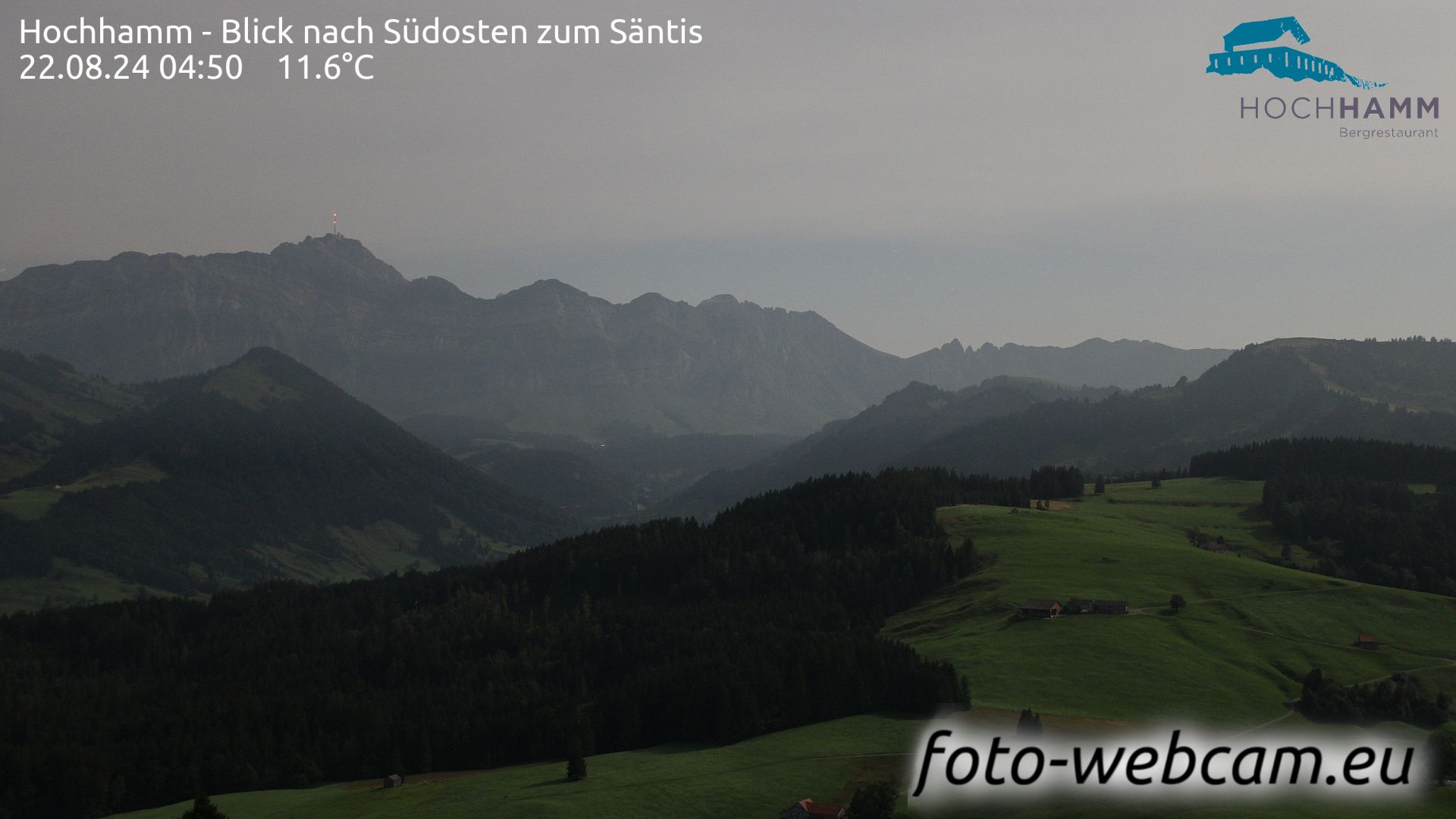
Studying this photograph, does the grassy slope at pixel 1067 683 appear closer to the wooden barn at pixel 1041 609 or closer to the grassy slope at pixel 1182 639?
the grassy slope at pixel 1182 639

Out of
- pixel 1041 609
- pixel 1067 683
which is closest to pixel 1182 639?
pixel 1041 609

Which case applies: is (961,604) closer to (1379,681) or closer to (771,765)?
(1379,681)

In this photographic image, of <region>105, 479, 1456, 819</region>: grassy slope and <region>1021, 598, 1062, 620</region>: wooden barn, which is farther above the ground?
<region>1021, 598, 1062, 620</region>: wooden barn

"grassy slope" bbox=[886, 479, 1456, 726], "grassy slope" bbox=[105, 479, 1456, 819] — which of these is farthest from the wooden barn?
"grassy slope" bbox=[105, 479, 1456, 819]

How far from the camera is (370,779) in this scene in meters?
158

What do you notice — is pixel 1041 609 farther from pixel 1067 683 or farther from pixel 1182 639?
pixel 1067 683

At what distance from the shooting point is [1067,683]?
142 meters

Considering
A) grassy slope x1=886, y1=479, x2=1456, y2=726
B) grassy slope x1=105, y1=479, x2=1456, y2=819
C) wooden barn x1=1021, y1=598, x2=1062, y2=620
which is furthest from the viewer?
wooden barn x1=1021, y1=598, x2=1062, y2=620

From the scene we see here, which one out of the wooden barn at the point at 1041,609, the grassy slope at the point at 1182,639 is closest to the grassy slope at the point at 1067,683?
the grassy slope at the point at 1182,639

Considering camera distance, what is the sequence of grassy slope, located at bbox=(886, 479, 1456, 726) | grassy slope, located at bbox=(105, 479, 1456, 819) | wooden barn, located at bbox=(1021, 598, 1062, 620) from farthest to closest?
wooden barn, located at bbox=(1021, 598, 1062, 620)
grassy slope, located at bbox=(886, 479, 1456, 726)
grassy slope, located at bbox=(105, 479, 1456, 819)

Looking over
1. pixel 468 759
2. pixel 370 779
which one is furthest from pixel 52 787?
pixel 468 759

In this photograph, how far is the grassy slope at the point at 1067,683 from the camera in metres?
114

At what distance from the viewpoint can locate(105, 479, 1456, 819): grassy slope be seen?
114m

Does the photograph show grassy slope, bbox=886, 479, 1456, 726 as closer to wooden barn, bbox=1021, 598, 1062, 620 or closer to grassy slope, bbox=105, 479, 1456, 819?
grassy slope, bbox=105, 479, 1456, 819
